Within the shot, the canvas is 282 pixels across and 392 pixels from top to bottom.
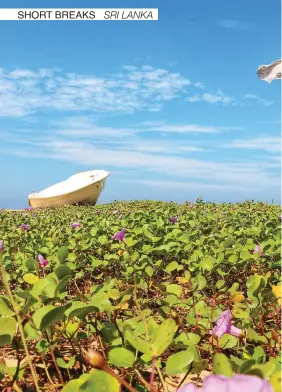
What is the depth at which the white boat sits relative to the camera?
17.2 metres

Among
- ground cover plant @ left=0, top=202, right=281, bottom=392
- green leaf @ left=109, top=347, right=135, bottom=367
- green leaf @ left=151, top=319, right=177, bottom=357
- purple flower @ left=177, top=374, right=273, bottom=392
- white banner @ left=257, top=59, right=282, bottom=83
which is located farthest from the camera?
white banner @ left=257, top=59, right=282, bottom=83

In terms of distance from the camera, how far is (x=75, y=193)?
1719 centimetres

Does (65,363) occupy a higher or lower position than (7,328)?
lower

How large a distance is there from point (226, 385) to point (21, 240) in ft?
15.2

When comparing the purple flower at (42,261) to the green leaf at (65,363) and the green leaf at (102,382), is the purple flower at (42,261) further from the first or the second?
the green leaf at (102,382)

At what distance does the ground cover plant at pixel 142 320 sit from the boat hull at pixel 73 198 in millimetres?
11809

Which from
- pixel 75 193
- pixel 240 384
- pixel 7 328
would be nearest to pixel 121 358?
pixel 7 328

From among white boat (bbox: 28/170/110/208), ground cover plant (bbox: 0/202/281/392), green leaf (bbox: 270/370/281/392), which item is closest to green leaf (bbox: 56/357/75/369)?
ground cover plant (bbox: 0/202/281/392)

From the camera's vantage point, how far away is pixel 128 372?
165cm

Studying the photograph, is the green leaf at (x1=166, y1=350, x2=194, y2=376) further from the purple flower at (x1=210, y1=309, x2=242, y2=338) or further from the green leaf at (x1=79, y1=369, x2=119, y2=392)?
the purple flower at (x1=210, y1=309, x2=242, y2=338)

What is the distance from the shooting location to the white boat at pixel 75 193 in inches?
677

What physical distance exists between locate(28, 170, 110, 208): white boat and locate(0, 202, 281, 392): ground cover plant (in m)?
11.8

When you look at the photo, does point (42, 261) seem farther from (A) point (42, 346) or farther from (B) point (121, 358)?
(B) point (121, 358)

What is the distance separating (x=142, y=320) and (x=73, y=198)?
15.5 metres
